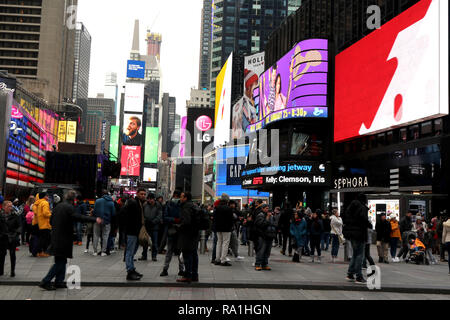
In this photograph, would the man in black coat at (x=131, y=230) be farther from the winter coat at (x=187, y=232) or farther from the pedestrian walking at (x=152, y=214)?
the pedestrian walking at (x=152, y=214)

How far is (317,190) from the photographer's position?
133 feet

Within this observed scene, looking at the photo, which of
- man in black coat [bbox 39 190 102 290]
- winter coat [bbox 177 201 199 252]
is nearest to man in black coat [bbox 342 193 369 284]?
winter coat [bbox 177 201 199 252]

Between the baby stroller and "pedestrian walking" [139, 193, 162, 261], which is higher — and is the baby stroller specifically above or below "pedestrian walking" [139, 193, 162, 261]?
below

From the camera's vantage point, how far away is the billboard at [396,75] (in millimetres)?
25141

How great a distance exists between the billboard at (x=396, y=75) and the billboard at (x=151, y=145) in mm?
141955

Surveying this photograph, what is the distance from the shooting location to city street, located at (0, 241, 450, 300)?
9000 mm

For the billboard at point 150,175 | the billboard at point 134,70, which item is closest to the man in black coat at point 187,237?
the billboard at point 150,175

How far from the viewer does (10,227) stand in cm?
1061

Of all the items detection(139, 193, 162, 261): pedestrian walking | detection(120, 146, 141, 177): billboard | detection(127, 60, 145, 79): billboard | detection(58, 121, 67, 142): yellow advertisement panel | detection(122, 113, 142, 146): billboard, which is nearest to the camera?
detection(139, 193, 162, 261): pedestrian walking

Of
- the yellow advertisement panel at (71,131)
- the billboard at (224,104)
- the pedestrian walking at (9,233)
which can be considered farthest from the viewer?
the yellow advertisement panel at (71,131)

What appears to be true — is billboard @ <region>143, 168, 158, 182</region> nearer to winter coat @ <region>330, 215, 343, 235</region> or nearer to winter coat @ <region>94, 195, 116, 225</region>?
winter coat @ <region>330, 215, 343, 235</region>

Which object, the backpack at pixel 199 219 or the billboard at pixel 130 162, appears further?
the billboard at pixel 130 162
